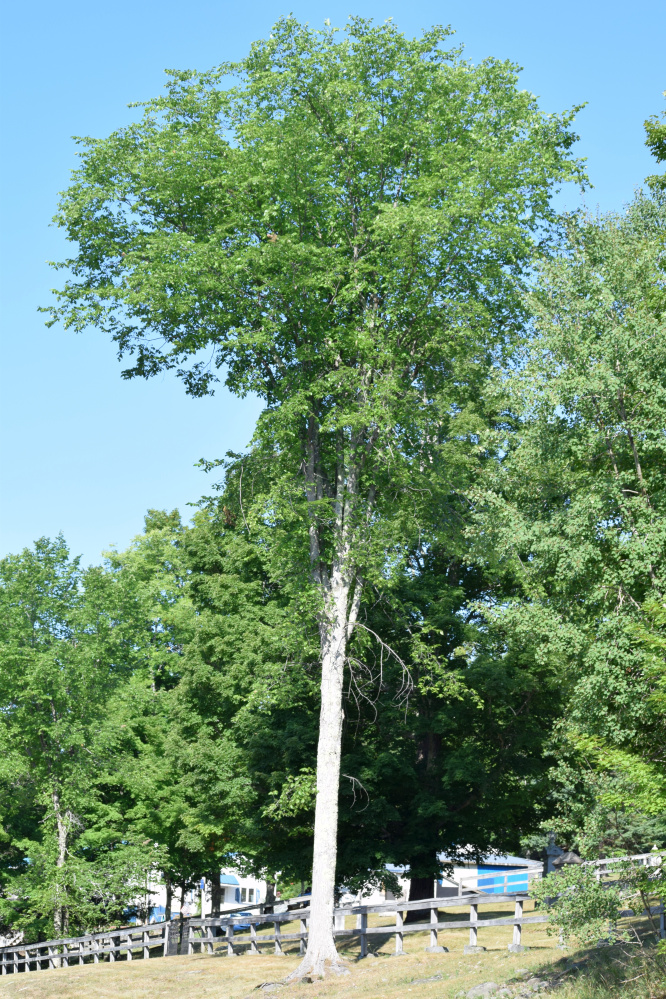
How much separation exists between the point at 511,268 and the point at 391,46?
5.45 meters

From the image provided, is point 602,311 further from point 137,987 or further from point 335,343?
point 137,987

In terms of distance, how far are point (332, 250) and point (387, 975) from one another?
45.0ft

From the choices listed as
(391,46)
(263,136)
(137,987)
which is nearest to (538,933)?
(137,987)

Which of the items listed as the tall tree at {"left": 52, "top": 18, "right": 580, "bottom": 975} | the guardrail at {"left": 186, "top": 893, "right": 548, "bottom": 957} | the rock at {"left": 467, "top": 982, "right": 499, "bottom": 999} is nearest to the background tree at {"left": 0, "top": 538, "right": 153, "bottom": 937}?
the guardrail at {"left": 186, "top": 893, "right": 548, "bottom": 957}

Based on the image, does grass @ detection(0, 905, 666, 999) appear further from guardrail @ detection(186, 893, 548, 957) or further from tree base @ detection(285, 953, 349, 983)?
guardrail @ detection(186, 893, 548, 957)

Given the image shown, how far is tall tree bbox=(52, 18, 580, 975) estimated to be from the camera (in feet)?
64.1

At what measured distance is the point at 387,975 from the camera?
16.1 metres

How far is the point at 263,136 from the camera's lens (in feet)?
65.1

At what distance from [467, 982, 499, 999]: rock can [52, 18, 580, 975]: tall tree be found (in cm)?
592

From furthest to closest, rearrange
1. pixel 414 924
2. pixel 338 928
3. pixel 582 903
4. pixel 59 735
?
pixel 59 735
pixel 338 928
pixel 414 924
pixel 582 903

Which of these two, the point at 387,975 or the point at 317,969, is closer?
the point at 387,975

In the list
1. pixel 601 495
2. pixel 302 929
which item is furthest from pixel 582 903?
pixel 302 929

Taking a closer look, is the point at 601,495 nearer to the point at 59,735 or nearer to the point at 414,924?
the point at 414,924

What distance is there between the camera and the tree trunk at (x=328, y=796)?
1758cm
